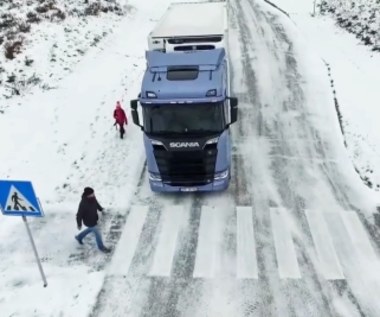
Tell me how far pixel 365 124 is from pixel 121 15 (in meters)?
20.3

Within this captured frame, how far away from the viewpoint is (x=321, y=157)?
16500mm

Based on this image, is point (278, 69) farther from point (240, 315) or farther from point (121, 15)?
point (240, 315)

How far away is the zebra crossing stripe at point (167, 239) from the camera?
11828 mm

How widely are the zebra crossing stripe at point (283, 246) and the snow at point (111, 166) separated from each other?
0.15ft

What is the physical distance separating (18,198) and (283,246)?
680 centimetres

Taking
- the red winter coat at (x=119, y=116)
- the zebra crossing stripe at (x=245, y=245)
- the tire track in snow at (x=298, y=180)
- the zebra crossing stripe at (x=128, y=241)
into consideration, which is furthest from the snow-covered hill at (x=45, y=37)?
the zebra crossing stripe at (x=245, y=245)

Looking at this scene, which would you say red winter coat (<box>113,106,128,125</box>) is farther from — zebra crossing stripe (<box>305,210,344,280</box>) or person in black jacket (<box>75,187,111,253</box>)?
zebra crossing stripe (<box>305,210,344,280</box>)

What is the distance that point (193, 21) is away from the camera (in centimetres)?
1898

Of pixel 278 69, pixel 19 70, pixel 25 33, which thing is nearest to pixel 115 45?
pixel 25 33

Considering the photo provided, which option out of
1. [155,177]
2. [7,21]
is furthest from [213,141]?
[7,21]

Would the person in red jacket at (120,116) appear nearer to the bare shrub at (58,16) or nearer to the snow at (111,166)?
the snow at (111,166)

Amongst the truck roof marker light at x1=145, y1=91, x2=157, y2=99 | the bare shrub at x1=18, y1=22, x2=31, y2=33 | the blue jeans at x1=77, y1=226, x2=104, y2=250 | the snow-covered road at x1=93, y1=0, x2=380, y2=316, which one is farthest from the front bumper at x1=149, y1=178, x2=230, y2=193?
the bare shrub at x1=18, y1=22, x2=31, y2=33

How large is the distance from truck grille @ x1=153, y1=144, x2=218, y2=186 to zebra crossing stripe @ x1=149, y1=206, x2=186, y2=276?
2.90ft

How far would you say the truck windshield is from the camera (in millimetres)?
13328
